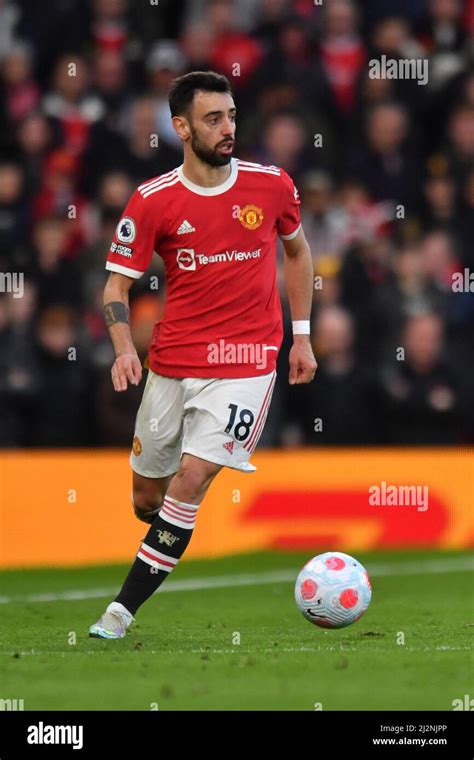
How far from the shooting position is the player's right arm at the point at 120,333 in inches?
305

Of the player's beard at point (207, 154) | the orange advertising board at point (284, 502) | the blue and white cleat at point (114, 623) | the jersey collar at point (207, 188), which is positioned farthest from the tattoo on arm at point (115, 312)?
the orange advertising board at point (284, 502)

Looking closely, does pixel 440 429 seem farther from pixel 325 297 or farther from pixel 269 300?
pixel 269 300

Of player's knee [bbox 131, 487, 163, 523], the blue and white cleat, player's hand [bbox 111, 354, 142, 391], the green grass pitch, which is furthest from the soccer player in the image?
the green grass pitch

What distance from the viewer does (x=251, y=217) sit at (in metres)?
8.22

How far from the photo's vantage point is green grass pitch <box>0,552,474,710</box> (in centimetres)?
649

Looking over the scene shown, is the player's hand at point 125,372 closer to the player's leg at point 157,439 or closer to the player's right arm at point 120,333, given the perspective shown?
the player's right arm at point 120,333

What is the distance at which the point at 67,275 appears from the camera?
44.5ft

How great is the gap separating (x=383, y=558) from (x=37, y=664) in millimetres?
6168

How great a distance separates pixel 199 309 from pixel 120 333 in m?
0.45

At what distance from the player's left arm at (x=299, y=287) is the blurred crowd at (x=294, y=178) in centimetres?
432

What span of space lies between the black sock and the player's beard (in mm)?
1629

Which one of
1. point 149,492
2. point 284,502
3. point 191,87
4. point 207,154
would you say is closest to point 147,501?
point 149,492

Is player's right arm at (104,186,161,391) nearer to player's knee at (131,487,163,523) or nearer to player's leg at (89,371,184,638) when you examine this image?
player's leg at (89,371,184,638)
